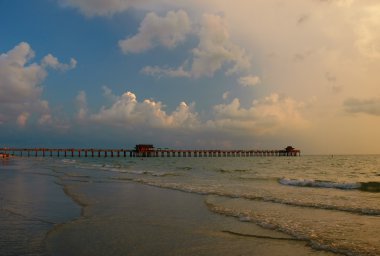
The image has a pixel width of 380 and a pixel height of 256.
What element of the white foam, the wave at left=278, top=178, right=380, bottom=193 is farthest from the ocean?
the white foam

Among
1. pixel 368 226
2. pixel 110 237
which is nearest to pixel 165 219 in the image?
pixel 110 237

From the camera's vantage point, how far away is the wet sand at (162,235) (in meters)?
6.82

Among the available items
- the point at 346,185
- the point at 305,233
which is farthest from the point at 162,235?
the point at 346,185

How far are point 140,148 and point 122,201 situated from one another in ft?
367

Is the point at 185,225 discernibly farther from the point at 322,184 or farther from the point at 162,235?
the point at 322,184

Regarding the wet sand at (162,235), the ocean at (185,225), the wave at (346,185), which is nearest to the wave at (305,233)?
the ocean at (185,225)

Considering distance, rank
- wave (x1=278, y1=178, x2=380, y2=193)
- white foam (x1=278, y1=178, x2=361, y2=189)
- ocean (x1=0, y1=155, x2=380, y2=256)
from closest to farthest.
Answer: ocean (x1=0, y1=155, x2=380, y2=256) < wave (x1=278, y1=178, x2=380, y2=193) < white foam (x1=278, y1=178, x2=361, y2=189)

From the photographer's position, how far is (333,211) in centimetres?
A: 1152

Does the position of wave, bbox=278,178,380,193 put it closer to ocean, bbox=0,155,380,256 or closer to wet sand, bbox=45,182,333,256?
ocean, bbox=0,155,380,256

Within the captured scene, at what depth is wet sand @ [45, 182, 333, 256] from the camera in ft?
22.4

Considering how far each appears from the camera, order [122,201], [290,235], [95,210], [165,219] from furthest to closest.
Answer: [122,201]
[95,210]
[165,219]
[290,235]

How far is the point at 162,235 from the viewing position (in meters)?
8.04

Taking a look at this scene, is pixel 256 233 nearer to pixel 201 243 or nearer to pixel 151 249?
pixel 201 243

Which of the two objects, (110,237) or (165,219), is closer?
(110,237)
